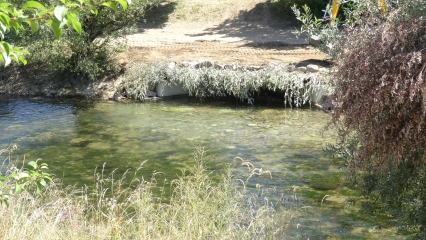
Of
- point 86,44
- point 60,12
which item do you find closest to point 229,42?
point 86,44

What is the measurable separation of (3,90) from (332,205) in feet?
41.0

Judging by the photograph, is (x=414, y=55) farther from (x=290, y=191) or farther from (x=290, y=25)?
(x=290, y=25)

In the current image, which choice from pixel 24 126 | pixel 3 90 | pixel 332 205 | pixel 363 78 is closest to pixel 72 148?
pixel 24 126

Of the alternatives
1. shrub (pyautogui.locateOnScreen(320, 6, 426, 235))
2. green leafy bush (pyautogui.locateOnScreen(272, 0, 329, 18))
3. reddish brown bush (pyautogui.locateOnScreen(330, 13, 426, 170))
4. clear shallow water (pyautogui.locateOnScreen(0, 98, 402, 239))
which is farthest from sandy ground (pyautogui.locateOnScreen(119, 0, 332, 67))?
reddish brown bush (pyautogui.locateOnScreen(330, 13, 426, 170))

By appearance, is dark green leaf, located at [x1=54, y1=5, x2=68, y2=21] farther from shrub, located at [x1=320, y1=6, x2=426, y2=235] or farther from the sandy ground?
the sandy ground

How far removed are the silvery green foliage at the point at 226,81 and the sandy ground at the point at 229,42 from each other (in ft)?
3.24

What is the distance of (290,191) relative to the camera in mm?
5594

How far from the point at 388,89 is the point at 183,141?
5.65 metres

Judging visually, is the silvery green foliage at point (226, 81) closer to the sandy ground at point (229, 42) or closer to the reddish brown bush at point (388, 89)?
the sandy ground at point (229, 42)

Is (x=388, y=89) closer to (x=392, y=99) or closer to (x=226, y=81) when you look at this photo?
(x=392, y=99)

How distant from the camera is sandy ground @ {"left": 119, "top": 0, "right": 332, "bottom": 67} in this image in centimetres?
1384

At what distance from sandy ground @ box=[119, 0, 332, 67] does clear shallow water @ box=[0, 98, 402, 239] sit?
249cm

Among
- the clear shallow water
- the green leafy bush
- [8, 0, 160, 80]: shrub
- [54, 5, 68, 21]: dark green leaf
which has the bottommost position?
the clear shallow water

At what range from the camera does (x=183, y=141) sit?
8.20 meters
